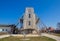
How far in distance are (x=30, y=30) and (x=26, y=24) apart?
2.72 metres

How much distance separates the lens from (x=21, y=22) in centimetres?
5541

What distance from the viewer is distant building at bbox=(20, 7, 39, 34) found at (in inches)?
2068

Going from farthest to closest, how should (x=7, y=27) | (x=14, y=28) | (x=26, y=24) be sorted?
(x=7, y=27), (x=14, y=28), (x=26, y=24)

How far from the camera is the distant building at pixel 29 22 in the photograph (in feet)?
172

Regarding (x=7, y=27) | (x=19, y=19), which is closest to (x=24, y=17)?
(x=19, y=19)

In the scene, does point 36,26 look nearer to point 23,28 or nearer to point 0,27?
point 23,28

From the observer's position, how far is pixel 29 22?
5303 centimetres

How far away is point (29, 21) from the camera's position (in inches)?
2085

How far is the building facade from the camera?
172 feet

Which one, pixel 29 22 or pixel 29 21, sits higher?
pixel 29 21

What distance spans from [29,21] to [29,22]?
367 mm

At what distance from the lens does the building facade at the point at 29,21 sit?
172 ft

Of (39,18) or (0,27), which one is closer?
(39,18)

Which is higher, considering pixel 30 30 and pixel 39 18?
pixel 39 18
